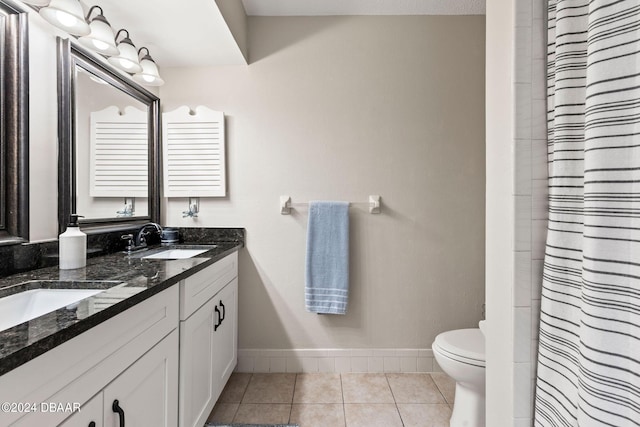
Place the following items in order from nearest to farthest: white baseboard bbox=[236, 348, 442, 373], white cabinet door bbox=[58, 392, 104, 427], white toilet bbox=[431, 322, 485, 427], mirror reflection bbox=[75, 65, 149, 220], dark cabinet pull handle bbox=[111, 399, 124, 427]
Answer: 1. white cabinet door bbox=[58, 392, 104, 427]
2. dark cabinet pull handle bbox=[111, 399, 124, 427]
3. white toilet bbox=[431, 322, 485, 427]
4. mirror reflection bbox=[75, 65, 149, 220]
5. white baseboard bbox=[236, 348, 442, 373]

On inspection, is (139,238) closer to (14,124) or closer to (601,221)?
(14,124)

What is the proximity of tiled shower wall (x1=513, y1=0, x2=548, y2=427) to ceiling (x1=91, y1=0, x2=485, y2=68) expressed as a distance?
1.38 meters

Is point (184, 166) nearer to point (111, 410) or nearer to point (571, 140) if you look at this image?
point (111, 410)

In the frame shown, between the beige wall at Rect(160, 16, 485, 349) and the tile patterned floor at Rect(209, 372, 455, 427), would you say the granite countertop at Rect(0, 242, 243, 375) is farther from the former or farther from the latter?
the tile patterned floor at Rect(209, 372, 455, 427)

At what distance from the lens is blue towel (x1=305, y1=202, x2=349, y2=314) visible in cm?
212

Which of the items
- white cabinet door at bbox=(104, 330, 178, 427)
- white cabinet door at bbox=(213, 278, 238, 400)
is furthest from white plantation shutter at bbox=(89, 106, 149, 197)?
white cabinet door at bbox=(104, 330, 178, 427)

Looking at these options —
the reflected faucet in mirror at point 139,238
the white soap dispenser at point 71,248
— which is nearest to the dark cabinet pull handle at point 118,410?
the white soap dispenser at point 71,248

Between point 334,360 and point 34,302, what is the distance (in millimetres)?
1692

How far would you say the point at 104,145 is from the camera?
1.73 m

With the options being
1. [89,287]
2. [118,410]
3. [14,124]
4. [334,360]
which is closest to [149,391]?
[118,410]

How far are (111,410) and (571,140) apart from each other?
1.34m

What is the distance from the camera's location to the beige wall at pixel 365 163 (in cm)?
220

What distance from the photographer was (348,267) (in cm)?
214

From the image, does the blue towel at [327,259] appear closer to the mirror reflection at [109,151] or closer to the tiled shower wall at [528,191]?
the mirror reflection at [109,151]
